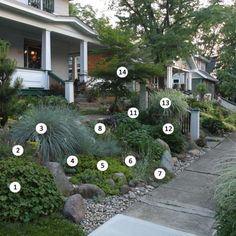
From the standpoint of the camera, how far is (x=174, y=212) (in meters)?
4.64

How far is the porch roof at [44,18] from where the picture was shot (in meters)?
11.7

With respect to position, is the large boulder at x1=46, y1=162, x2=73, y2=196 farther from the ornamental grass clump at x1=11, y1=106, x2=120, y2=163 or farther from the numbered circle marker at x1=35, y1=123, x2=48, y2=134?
the numbered circle marker at x1=35, y1=123, x2=48, y2=134

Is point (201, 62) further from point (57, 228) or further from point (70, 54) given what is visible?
point (57, 228)

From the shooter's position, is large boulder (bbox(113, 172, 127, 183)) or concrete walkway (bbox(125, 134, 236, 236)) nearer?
concrete walkway (bbox(125, 134, 236, 236))

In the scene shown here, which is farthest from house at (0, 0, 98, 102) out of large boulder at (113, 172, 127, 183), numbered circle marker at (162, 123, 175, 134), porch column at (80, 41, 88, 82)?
large boulder at (113, 172, 127, 183)

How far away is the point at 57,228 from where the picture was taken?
12.4ft

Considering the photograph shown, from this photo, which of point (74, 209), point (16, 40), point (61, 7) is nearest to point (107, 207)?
point (74, 209)

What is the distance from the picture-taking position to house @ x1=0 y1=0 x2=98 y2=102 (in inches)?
493

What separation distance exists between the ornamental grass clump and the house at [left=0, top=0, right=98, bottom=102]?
241 inches

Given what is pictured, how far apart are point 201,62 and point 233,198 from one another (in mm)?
42020

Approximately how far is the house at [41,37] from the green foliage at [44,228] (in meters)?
8.40

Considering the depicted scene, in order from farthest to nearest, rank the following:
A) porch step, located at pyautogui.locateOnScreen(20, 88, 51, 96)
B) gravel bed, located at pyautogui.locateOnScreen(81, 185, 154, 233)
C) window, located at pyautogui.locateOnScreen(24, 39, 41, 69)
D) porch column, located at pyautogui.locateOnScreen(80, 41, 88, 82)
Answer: porch column, located at pyautogui.locateOnScreen(80, 41, 88, 82) < window, located at pyautogui.locateOnScreen(24, 39, 41, 69) < porch step, located at pyautogui.locateOnScreen(20, 88, 51, 96) < gravel bed, located at pyautogui.locateOnScreen(81, 185, 154, 233)

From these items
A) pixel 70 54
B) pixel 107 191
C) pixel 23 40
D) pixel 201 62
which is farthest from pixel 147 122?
pixel 201 62

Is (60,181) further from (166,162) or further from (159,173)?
(166,162)
